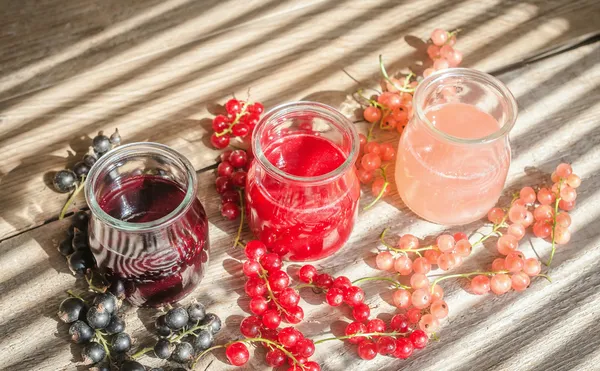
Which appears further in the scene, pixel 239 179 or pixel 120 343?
pixel 239 179

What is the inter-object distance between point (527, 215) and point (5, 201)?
→ 3.05 feet

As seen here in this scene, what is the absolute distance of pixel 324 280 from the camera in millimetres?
1242

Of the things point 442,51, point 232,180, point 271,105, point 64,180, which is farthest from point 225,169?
point 442,51

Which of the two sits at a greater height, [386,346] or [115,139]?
[115,139]

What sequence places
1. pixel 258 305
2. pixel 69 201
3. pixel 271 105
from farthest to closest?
pixel 271 105 < pixel 69 201 < pixel 258 305

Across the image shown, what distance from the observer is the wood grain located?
1.20m

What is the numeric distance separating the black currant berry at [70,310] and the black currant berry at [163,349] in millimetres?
137

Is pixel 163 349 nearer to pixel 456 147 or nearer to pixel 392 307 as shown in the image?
pixel 392 307

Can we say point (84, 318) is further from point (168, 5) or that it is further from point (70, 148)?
point (168, 5)

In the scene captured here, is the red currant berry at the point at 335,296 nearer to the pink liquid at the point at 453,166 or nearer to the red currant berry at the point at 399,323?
the red currant berry at the point at 399,323

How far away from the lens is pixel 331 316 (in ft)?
4.08

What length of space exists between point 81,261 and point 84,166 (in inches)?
7.8

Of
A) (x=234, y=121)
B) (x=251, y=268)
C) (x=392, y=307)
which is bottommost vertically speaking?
(x=392, y=307)

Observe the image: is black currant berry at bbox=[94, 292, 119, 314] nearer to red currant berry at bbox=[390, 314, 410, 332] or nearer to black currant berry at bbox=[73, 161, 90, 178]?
black currant berry at bbox=[73, 161, 90, 178]
